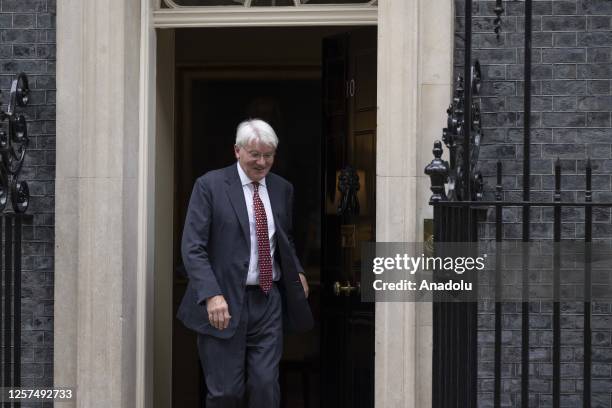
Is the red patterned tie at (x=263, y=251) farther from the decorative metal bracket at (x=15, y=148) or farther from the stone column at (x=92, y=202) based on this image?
the decorative metal bracket at (x=15, y=148)

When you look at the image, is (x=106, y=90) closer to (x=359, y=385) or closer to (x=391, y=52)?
(x=391, y=52)

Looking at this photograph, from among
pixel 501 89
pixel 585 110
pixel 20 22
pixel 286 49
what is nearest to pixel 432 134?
pixel 501 89

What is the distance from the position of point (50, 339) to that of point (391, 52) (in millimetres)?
2413

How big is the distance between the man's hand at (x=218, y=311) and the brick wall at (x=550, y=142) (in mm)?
1365

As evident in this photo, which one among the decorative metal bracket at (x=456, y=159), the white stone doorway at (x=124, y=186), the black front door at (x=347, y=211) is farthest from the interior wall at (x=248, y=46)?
the decorative metal bracket at (x=456, y=159)

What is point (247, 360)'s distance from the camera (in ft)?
19.1

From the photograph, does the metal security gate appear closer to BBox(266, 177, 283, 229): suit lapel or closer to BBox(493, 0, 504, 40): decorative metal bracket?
BBox(493, 0, 504, 40): decorative metal bracket

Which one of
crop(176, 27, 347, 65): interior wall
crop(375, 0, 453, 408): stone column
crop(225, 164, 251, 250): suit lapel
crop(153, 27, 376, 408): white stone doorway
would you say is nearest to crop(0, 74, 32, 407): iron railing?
crop(225, 164, 251, 250): suit lapel

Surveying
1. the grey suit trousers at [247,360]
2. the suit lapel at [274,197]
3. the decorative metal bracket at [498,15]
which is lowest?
the grey suit trousers at [247,360]

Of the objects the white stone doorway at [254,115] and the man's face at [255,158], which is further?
the white stone doorway at [254,115]

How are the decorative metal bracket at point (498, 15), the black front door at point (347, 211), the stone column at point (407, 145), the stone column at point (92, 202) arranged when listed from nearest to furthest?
the decorative metal bracket at point (498, 15) < the stone column at point (407, 145) < the stone column at point (92, 202) < the black front door at point (347, 211)

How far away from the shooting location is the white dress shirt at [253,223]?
229 inches

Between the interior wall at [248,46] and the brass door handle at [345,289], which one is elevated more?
the interior wall at [248,46]

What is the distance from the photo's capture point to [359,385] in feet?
22.1
